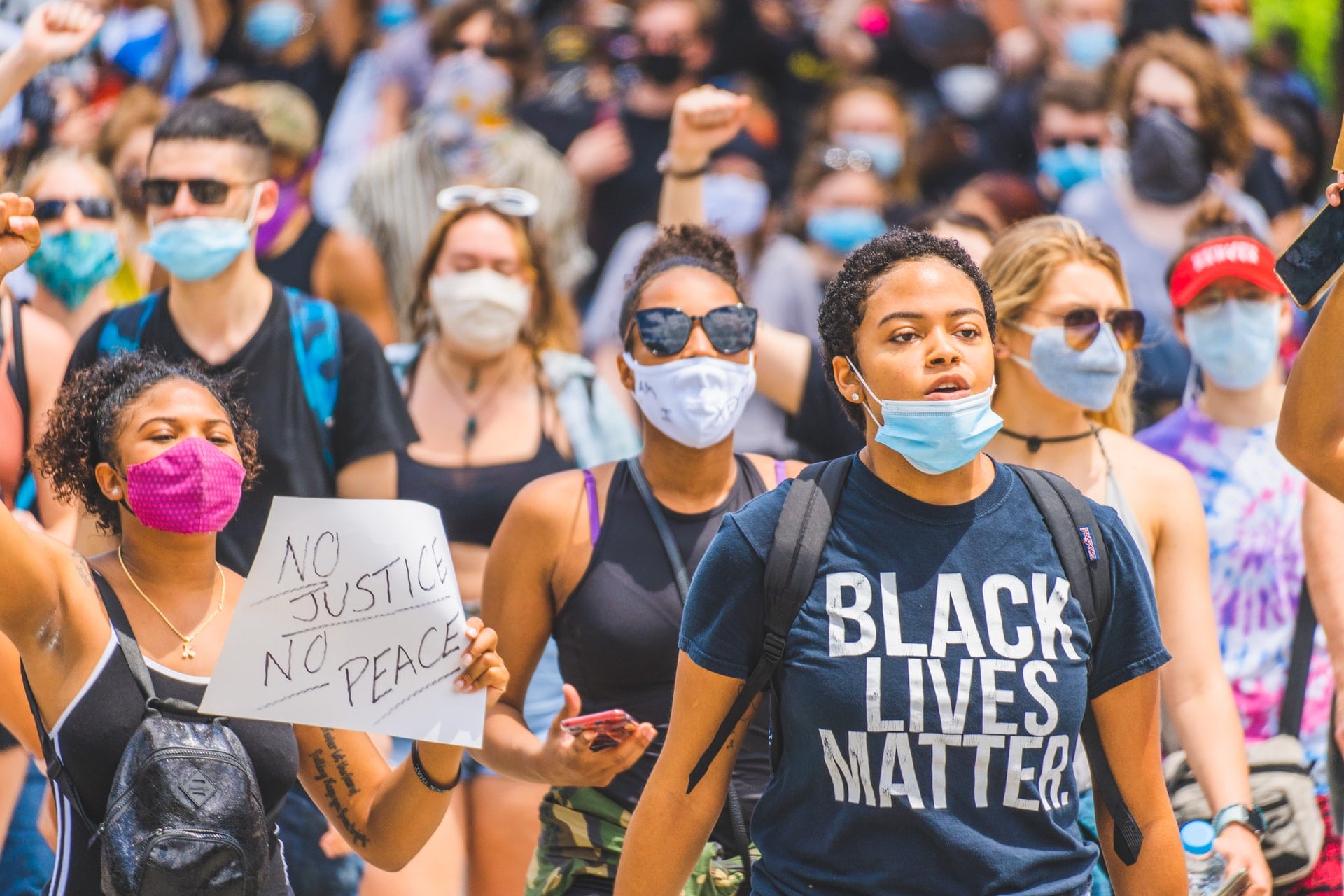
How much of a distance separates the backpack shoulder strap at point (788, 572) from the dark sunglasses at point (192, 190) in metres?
2.70

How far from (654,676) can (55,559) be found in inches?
52.5

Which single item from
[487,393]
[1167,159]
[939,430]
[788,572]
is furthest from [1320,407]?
[1167,159]

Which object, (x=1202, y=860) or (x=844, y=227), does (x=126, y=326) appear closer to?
(x=1202, y=860)

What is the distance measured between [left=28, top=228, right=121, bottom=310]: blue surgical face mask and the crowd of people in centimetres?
2

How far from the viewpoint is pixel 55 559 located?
10.6ft

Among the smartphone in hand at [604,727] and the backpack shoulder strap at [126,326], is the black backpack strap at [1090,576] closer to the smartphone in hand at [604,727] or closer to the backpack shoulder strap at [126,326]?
the smartphone in hand at [604,727]

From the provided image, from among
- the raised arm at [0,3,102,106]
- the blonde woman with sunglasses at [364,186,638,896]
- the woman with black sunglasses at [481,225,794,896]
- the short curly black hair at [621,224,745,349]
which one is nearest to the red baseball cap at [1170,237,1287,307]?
the short curly black hair at [621,224,745,349]

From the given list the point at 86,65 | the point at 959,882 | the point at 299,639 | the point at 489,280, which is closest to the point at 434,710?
the point at 299,639

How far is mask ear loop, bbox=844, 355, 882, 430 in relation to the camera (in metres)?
3.05

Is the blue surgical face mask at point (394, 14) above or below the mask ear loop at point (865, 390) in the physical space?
above

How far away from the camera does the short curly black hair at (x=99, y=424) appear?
361 cm

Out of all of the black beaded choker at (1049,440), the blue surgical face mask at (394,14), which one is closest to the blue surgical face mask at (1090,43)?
the blue surgical face mask at (394,14)

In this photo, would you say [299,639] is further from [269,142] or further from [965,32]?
[965,32]

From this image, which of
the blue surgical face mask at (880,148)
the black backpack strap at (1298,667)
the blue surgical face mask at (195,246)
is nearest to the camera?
the black backpack strap at (1298,667)
